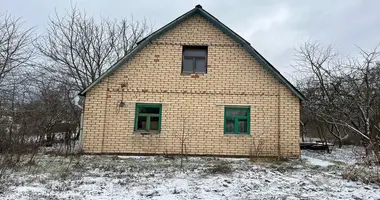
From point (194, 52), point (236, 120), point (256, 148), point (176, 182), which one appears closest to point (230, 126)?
point (236, 120)

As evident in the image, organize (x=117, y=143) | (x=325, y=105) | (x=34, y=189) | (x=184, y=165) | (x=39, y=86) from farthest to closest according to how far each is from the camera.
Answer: (x=39, y=86) < (x=325, y=105) < (x=117, y=143) < (x=184, y=165) < (x=34, y=189)

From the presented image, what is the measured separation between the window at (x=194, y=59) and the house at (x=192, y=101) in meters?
0.04

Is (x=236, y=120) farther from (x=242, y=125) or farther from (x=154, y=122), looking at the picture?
(x=154, y=122)

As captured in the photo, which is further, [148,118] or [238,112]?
[238,112]

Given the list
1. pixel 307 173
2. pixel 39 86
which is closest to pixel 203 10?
pixel 307 173

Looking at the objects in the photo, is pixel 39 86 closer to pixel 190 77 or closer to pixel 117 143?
pixel 117 143

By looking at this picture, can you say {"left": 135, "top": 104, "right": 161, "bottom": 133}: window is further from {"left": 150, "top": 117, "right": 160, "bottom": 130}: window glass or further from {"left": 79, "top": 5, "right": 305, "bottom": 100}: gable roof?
{"left": 79, "top": 5, "right": 305, "bottom": 100}: gable roof

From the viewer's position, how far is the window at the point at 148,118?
12.3m

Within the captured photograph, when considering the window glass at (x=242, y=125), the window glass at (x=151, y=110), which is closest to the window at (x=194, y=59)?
the window glass at (x=151, y=110)

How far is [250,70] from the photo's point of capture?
41.5ft

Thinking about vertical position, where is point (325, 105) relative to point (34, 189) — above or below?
above

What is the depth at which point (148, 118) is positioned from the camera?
12.4 metres

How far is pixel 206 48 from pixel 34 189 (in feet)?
28.0

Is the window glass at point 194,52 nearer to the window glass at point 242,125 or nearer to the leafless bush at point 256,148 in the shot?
the window glass at point 242,125
